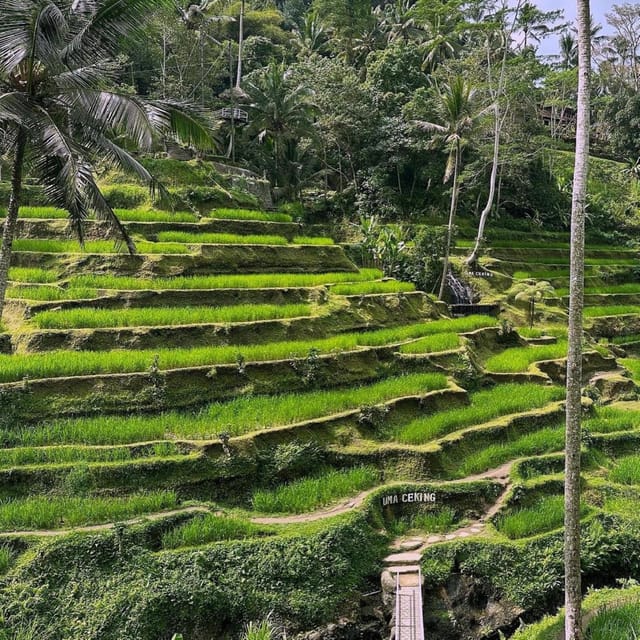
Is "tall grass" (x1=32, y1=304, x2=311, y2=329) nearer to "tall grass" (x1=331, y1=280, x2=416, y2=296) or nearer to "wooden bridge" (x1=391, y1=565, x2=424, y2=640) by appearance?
"tall grass" (x1=331, y1=280, x2=416, y2=296)

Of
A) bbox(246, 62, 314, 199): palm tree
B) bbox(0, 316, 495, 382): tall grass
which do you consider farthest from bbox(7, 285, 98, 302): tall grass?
bbox(246, 62, 314, 199): palm tree

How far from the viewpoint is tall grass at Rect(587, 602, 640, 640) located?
5340 mm

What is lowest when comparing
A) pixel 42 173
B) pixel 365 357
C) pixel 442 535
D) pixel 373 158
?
pixel 442 535

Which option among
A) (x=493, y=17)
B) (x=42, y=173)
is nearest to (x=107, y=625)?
(x=42, y=173)

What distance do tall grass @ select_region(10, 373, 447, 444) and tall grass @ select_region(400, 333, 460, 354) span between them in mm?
1628

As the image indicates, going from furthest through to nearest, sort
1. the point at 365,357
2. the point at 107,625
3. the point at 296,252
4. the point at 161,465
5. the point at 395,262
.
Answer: the point at 395,262 → the point at 296,252 → the point at 365,357 → the point at 161,465 → the point at 107,625

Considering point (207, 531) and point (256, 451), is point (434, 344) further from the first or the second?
point (207, 531)

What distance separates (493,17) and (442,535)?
1990cm

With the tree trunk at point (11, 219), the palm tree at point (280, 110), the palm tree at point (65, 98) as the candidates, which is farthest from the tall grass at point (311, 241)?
the palm tree at point (280, 110)

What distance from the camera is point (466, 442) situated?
30.6 feet

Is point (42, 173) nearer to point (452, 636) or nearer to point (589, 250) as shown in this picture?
point (452, 636)

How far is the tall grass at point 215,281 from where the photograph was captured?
10859mm

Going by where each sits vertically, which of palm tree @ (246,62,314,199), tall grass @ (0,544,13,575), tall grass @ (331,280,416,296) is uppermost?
palm tree @ (246,62,314,199)

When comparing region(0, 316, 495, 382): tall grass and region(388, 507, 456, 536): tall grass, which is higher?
region(0, 316, 495, 382): tall grass
